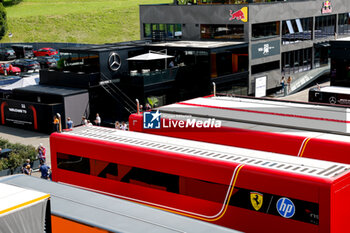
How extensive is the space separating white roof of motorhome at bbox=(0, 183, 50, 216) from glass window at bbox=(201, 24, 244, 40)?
112 feet

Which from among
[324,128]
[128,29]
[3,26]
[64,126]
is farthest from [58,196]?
[128,29]

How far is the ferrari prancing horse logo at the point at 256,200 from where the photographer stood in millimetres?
11903

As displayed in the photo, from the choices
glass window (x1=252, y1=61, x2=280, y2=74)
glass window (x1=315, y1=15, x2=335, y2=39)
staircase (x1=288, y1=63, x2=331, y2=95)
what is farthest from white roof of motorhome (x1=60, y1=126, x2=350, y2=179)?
glass window (x1=315, y1=15, x2=335, y2=39)

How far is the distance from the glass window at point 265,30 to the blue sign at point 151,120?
24.8 metres

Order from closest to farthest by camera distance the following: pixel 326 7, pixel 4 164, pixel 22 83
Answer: pixel 4 164, pixel 22 83, pixel 326 7

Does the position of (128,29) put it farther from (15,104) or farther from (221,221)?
(221,221)

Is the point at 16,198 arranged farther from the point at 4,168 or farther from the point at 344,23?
the point at 344,23

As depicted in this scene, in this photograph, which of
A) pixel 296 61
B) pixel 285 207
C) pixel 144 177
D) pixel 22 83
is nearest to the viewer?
pixel 285 207

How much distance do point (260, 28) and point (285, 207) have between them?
33.2 metres

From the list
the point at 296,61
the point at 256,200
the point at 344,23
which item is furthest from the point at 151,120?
the point at 344,23

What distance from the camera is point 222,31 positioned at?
42.9 m

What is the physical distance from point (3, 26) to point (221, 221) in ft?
258

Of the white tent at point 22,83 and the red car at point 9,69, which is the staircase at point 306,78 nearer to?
the white tent at point 22,83

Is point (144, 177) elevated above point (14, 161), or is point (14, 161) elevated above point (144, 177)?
point (144, 177)
